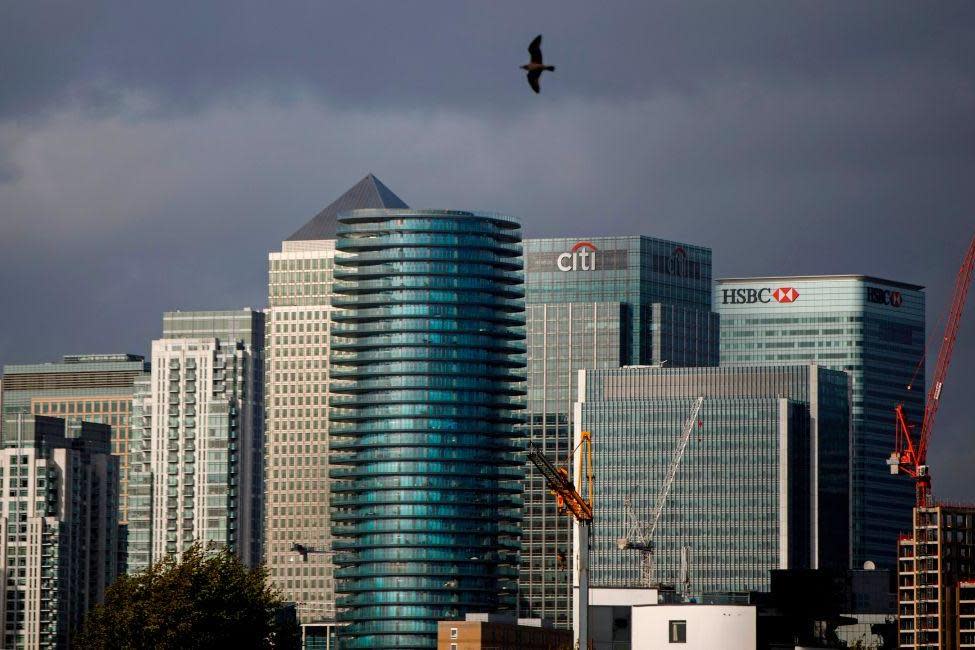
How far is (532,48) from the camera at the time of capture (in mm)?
138250
